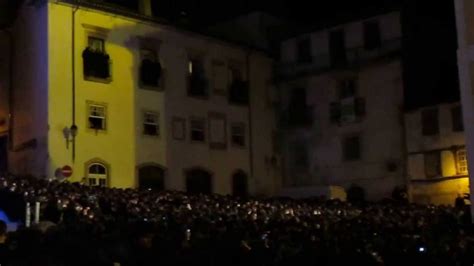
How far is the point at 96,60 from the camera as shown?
1486 inches

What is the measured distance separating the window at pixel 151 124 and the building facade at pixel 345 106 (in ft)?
26.2

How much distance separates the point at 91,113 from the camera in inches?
1476

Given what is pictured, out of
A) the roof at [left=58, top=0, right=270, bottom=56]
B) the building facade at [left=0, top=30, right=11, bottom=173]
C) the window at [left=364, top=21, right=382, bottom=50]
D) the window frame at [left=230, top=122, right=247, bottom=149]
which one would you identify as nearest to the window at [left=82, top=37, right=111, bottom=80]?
the roof at [left=58, top=0, right=270, bottom=56]

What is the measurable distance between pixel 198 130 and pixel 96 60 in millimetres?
7170

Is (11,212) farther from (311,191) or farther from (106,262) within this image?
(311,191)

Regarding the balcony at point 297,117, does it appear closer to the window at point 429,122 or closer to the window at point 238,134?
the window at point 238,134

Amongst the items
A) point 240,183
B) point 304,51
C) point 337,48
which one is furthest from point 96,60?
point 337,48

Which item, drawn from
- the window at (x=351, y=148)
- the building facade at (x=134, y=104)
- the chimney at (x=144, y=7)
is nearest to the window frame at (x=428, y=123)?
the window at (x=351, y=148)

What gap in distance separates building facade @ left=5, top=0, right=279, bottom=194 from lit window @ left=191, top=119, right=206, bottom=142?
0.17 ft

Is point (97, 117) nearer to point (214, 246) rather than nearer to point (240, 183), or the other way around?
point (240, 183)

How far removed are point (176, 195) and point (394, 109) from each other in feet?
59.4

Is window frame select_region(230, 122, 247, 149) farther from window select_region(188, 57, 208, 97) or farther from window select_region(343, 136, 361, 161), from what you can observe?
window select_region(343, 136, 361, 161)

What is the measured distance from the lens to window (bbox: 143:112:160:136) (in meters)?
39.8

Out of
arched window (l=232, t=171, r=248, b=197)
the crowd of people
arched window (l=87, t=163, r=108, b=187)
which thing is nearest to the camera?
the crowd of people
